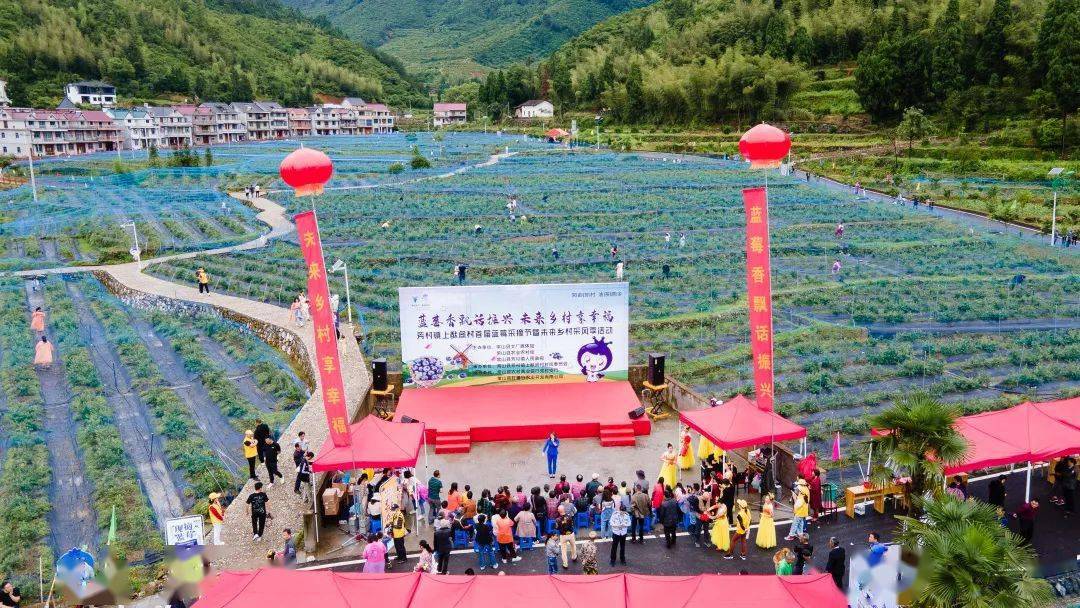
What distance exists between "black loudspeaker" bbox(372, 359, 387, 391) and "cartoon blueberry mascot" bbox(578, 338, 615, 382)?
14.0 feet

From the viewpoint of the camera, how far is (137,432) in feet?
55.9

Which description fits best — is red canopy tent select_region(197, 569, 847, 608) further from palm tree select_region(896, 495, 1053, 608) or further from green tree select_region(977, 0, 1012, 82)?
green tree select_region(977, 0, 1012, 82)

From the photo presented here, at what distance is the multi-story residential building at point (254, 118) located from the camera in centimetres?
11094

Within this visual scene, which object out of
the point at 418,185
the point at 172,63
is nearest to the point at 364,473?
the point at 418,185

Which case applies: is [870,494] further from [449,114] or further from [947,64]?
[449,114]

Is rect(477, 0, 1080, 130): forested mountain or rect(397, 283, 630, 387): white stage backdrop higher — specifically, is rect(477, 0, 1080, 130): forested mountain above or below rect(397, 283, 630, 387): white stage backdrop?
above

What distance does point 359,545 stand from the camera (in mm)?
12438

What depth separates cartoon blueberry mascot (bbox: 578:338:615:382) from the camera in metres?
18.0

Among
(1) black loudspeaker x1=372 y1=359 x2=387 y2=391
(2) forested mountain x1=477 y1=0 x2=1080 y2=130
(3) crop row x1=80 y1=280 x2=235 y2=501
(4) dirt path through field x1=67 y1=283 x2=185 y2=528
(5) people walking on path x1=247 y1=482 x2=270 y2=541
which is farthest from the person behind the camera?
(2) forested mountain x1=477 y1=0 x2=1080 y2=130

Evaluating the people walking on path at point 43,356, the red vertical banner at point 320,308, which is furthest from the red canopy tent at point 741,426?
the people walking on path at point 43,356

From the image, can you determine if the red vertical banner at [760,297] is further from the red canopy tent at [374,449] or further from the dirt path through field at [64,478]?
the dirt path through field at [64,478]

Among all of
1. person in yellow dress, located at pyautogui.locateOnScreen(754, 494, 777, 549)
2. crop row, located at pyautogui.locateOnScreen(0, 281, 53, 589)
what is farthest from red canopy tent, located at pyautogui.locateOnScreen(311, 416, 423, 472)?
person in yellow dress, located at pyautogui.locateOnScreen(754, 494, 777, 549)

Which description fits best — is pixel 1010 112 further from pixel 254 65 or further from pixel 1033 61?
pixel 254 65

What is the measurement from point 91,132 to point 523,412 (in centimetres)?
8633
